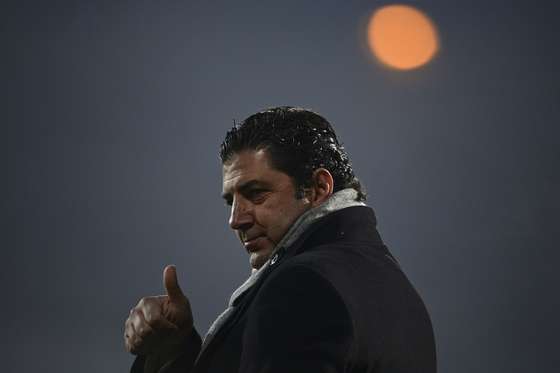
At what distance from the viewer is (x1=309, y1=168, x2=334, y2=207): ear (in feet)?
3.46

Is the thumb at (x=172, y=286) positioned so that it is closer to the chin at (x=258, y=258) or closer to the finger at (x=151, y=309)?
the finger at (x=151, y=309)

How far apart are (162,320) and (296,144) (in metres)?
0.37

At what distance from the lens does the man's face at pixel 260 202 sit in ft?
3.48

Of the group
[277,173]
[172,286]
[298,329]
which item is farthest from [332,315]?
[277,173]

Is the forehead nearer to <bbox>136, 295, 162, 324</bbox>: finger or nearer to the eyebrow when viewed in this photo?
the eyebrow

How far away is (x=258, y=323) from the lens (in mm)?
646

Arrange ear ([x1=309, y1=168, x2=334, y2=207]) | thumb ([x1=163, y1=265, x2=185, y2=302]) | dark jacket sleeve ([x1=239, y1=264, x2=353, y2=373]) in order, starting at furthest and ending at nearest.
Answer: ear ([x1=309, y1=168, x2=334, y2=207]), thumb ([x1=163, y1=265, x2=185, y2=302]), dark jacket sleeve ([x1=239, y1=264, x2=353, y2=373])

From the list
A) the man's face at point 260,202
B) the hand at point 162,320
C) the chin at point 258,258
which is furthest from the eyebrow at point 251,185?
the hand at point 162,320

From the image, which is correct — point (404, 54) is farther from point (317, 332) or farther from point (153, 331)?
point (317, 332)

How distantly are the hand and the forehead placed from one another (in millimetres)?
223

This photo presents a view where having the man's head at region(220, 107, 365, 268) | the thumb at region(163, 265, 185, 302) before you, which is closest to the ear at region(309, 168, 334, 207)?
the man's head at region(220, 107, 365, 268)

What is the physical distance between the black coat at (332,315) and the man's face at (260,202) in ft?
0.53

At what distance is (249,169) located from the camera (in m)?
1.10

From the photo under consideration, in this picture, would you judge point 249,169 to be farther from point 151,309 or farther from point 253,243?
point 151,309
